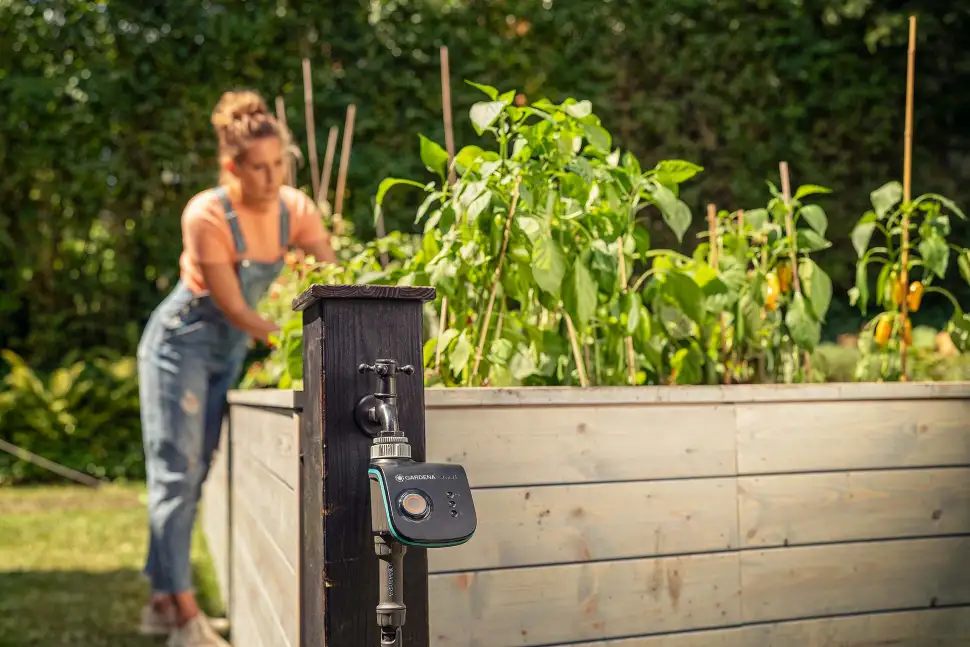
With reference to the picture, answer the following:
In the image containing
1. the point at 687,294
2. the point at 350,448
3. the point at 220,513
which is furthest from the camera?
the point at 220,513

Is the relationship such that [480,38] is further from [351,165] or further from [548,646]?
[548,646]

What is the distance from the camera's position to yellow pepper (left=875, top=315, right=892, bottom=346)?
178cm

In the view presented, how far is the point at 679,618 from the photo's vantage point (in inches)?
54.8

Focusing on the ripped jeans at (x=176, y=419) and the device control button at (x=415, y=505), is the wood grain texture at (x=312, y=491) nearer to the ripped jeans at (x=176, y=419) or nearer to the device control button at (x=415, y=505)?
the device control button at (x=415, y=505)

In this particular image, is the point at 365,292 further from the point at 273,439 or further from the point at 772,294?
the point at 772,294

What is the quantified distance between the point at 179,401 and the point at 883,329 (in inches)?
62.0

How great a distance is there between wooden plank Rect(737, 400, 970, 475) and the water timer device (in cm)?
57

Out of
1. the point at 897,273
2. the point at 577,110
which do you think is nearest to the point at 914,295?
the point at 897,273

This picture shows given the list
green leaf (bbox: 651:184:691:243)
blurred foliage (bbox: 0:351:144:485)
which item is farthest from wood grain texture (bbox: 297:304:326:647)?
blurred foliage (bbox: 0:351:144:485)

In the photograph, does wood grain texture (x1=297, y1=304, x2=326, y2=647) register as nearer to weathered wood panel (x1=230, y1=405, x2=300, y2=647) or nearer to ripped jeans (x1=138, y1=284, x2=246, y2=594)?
weathered wood panel (x1=230, y1=405, x2=300, y2=647)

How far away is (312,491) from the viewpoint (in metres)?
1.18

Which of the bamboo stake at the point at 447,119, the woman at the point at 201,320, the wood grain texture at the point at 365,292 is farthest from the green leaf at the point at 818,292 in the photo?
the woman at the point at 201,320

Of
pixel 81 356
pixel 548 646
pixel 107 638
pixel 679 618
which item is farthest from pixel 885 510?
pixel 81 356

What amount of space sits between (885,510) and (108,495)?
4406mm
